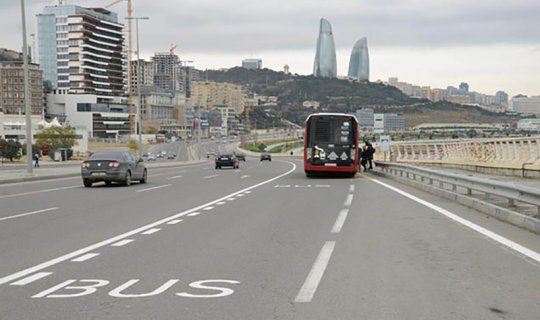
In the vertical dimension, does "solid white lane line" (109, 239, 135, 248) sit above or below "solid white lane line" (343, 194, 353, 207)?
above

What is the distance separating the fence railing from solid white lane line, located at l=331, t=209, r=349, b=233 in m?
15.4

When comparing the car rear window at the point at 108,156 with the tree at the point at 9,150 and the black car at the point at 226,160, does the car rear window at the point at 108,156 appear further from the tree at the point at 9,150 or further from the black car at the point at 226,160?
the tree at the point at 9,150

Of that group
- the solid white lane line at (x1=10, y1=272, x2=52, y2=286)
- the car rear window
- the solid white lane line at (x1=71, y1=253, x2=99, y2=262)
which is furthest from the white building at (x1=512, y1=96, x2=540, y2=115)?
the solid white lane line at (x1=10, y1=272, x2=52, y2=286)

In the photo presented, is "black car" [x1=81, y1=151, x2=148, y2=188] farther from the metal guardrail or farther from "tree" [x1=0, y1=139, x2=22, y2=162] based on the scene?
"tree" [x1=0, y1=139, x2=22, y2=162]

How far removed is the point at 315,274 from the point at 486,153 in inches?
1207

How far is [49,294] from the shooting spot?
6781 millimetres

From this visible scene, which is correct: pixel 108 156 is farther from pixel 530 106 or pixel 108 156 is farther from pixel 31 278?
pixel 530 106

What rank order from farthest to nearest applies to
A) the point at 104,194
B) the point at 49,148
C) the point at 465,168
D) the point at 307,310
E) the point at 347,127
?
the point at 49,148 < the point at 465,168 < the point at 347,127 < the point at 104,194 < the point at 307,310

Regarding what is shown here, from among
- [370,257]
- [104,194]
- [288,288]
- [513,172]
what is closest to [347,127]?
[513,172]

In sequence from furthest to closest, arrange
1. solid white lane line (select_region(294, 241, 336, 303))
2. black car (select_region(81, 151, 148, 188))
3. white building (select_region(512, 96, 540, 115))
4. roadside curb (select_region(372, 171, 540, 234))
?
white building (select_region(512, 96, 540, 115)) < black car (select_region(81, 151, 148, 188)) < roadside curb (select_region(372, 171, 540, 234)) < solid white lane line (select_region(294, 241, 336, 303))

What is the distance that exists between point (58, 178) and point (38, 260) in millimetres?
26218

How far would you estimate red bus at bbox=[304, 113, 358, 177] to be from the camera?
1264 inches

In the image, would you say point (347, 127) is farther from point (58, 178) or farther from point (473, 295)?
point (473, 295)

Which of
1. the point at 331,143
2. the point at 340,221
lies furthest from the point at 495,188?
the point at 331,143
